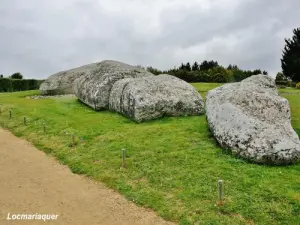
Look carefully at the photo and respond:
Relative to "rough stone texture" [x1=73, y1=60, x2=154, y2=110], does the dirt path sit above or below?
below

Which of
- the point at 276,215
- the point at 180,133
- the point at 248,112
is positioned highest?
the point at 248,112

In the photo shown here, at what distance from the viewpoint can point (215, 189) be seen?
9.98m

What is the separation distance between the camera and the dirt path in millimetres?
8930

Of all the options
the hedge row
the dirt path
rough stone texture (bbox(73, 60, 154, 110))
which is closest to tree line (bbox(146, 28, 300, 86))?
the hedge row

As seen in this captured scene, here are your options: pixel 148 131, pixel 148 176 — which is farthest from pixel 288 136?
pixel 148 131

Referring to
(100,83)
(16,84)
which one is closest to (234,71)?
(16,84)

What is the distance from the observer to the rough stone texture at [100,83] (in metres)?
21.7

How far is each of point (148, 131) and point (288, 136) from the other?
5910mm

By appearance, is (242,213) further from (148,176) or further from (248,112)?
(248,112)

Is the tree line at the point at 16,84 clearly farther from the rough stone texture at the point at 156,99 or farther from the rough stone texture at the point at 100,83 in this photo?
the rough stone texture at the point at 156,99

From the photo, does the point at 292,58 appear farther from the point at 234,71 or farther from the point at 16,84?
the point at 16,84

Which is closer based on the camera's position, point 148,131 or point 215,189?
point 215,189

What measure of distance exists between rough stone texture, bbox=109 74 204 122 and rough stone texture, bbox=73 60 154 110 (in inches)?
72.1

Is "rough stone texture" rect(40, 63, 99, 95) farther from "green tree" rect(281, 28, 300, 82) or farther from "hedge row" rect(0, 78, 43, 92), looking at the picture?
"green tree" rect(281, 28, 300, 82)
